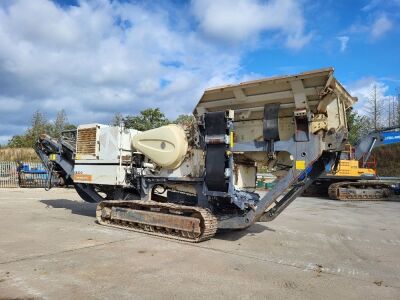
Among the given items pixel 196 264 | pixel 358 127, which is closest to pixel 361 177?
pixel 196 264

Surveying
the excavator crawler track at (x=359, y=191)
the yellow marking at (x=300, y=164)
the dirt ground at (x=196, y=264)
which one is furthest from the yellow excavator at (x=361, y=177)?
the yellow marking at (x=300, y=164)

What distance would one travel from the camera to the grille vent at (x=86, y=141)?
942 cm

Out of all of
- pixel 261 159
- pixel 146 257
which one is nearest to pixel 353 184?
pixel 261 159

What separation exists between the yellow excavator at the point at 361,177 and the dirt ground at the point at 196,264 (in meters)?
9.76

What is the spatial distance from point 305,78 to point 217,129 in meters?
1.82

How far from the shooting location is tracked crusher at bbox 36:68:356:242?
7152mm

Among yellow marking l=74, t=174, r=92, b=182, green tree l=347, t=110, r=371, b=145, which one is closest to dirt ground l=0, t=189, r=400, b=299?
yellow marking l=74, t=174, r=92, b=182

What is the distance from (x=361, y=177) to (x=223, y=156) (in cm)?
1422

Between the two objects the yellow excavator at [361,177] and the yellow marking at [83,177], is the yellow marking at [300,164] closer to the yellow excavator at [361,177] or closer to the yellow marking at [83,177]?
the yellow marking at [83,177]

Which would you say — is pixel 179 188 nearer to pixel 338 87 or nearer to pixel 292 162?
pixel 292 162

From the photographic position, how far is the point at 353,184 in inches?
754

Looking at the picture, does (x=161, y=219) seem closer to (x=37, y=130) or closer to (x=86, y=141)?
(x=86, y=141)


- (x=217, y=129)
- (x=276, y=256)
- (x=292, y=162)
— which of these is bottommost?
(x=276, y=256)

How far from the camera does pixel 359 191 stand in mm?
18812
